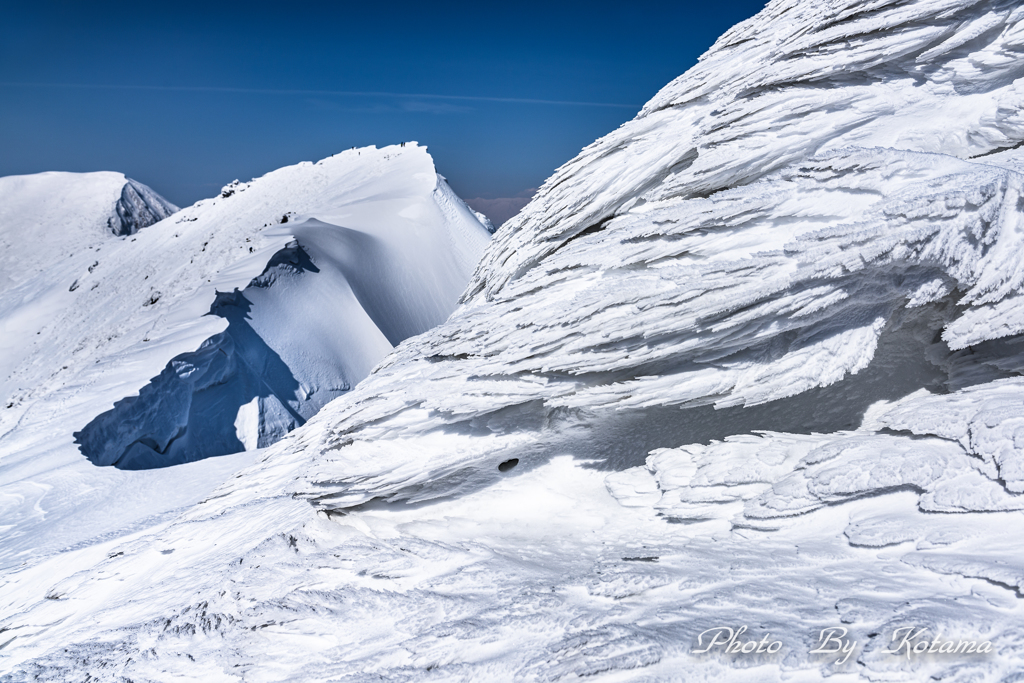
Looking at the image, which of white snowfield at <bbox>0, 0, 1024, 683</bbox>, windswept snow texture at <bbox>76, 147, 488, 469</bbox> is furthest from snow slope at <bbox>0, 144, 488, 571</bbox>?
white snowfield at <bbox>0, 0, 1024, 683</bbox>

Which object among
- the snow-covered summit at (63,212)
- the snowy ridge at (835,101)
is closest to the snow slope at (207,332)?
the snowy ridge at (835,101)

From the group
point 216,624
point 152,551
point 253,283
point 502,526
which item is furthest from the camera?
point 253,283

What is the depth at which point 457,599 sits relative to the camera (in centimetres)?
315

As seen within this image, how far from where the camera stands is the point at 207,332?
32.7 feet

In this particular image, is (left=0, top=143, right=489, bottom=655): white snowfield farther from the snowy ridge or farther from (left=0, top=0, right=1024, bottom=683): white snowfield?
the snowy ridge

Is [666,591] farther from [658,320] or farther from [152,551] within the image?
[152,551]

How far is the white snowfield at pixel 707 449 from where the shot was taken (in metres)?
2.54

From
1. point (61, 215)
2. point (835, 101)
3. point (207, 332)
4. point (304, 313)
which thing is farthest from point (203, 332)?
point (61, 215)

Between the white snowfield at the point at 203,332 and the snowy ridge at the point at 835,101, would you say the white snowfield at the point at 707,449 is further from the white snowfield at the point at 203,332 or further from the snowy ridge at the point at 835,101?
the white snowfield at the point at 203,332

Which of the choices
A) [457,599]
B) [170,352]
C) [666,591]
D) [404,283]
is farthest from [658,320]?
[404,283]

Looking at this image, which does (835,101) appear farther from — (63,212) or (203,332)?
(63,212)

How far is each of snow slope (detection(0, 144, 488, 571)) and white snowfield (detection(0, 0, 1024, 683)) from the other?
218cm

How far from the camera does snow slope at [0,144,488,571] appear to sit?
274 inches

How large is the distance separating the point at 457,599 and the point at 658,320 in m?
1.92
